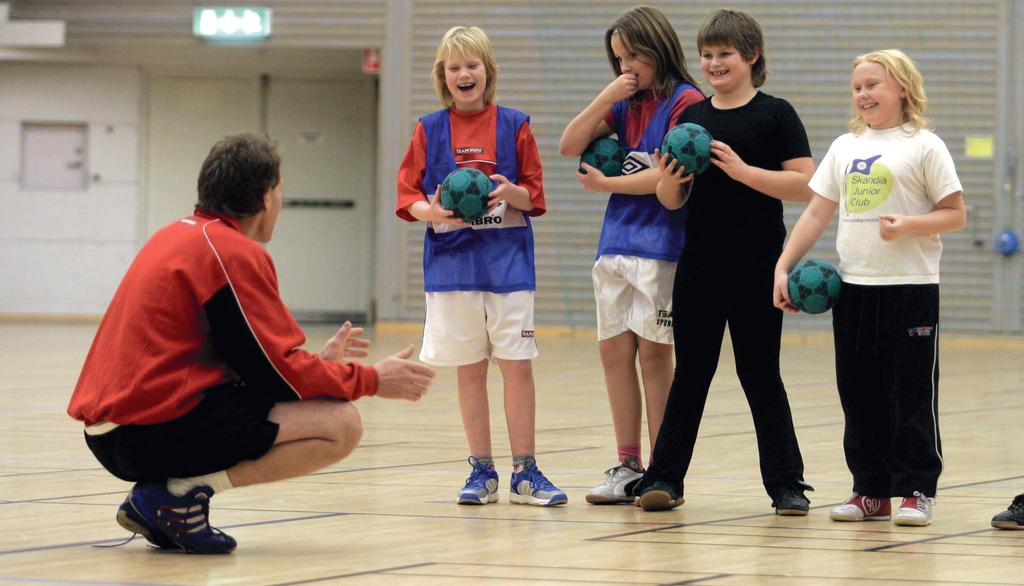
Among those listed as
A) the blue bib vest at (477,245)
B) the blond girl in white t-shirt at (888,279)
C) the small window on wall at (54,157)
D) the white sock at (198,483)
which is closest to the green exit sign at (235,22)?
the small window on wall at (54,157)

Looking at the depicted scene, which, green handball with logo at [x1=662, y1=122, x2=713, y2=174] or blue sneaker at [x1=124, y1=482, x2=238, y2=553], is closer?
blue sneaker at [x1=124, y1=482, x2=238, y2=553]

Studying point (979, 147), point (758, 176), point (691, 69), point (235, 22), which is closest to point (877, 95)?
point (758, 176)

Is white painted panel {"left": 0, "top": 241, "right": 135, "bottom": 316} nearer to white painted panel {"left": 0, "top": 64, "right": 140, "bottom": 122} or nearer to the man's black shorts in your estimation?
white painted panel {"left": 0, "top": 64, "right": 140, "bottom": 122}

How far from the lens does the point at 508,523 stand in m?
4.28

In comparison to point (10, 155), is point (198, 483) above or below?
below

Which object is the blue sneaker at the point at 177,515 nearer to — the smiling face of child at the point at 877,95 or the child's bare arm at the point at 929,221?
the child's bare arm at the point at 929,221

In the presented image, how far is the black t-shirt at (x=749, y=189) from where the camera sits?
460cm

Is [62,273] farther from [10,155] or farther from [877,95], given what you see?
[877,95]

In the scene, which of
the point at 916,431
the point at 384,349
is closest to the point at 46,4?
the point at 384,349

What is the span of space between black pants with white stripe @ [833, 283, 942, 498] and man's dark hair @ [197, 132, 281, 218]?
1.78m

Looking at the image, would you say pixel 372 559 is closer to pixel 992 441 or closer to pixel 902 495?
pixel 902 495

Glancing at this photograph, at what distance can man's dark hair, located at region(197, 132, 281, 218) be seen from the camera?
3.78m

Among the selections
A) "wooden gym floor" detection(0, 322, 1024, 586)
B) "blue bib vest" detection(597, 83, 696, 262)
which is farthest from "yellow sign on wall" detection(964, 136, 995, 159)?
"blue bib vest" detection(597, 83, 696, 262)

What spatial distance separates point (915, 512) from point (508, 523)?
1.18 m
